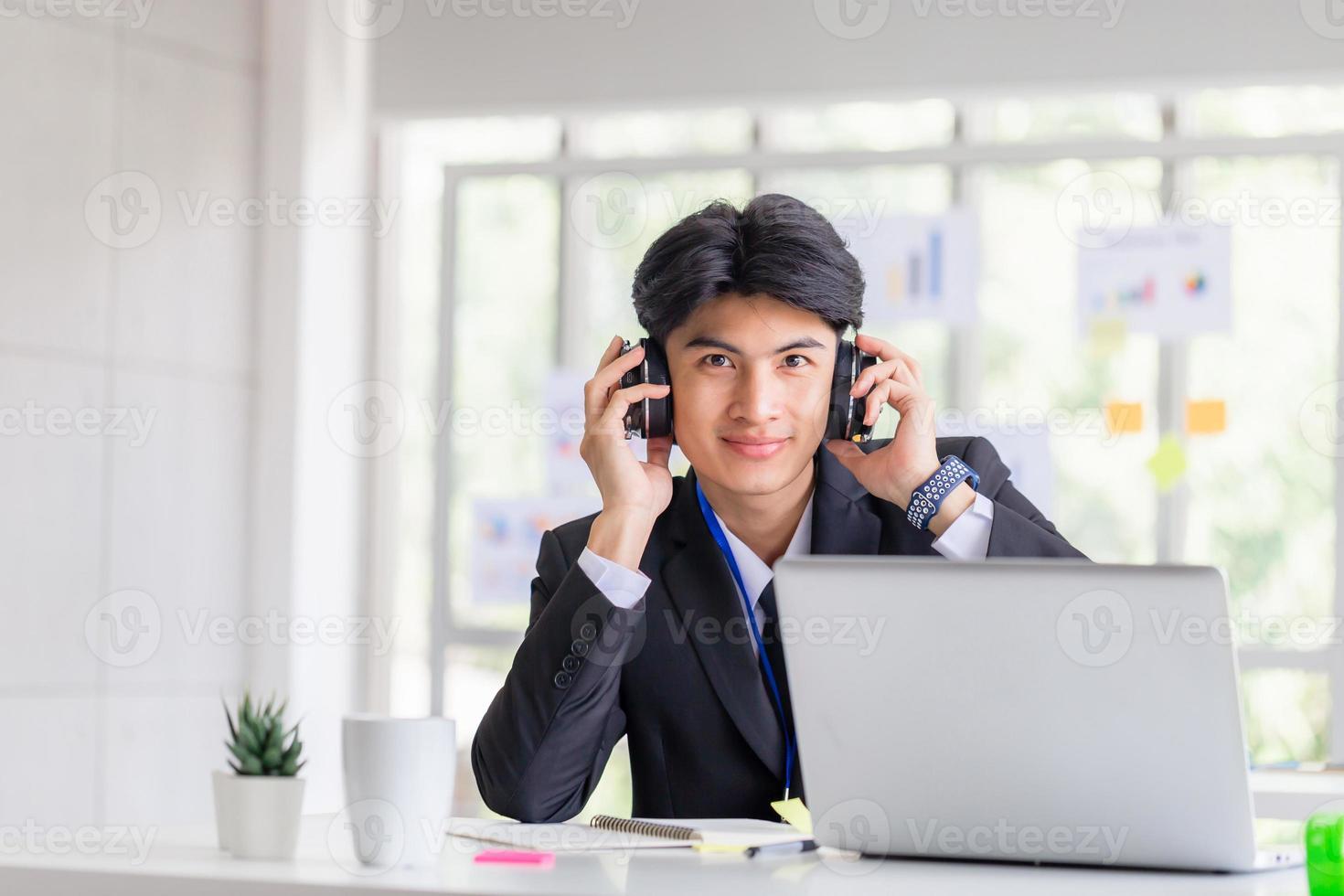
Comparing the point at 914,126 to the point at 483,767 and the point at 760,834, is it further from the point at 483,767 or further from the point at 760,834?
the point at 760,834

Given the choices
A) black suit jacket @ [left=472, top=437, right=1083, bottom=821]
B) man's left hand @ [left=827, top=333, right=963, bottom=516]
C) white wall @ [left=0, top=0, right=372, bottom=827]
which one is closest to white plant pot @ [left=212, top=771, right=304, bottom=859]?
black suit jacket @ [left=472, top=437, right=1083, bottom=821]

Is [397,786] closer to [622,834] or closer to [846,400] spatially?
[622,834]

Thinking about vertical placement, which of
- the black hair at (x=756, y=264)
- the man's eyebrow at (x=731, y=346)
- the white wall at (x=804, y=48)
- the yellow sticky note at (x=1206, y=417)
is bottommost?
the man's eyebrow at (x=731, y=346)

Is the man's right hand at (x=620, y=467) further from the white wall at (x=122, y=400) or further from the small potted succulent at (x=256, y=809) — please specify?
the white wall at (x=122, y=400)

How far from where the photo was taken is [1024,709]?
1.06 m

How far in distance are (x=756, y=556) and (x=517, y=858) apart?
0.85m

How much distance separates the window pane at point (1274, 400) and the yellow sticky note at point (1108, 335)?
0.57 feet

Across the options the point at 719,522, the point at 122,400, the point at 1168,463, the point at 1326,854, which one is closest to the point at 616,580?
the point at 719,522

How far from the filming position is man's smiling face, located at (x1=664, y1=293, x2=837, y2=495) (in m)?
1.85

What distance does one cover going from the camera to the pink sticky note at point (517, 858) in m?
1.13

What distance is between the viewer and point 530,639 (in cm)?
168

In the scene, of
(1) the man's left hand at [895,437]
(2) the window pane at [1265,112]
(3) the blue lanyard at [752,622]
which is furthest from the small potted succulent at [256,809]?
(2) the window pane at [1265,112]

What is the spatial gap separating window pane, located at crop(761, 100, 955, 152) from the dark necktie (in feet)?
6.51

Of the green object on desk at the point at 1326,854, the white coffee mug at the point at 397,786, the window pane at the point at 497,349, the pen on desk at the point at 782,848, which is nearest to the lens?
the green object on desk at the point at 1326,854
